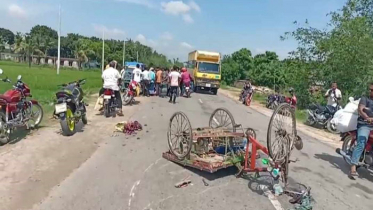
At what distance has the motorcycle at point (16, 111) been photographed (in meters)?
7.73

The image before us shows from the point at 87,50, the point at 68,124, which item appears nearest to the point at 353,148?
the point at 68,124

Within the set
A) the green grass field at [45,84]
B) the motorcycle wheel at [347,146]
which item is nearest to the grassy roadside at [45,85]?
the green grass field at [45,84]

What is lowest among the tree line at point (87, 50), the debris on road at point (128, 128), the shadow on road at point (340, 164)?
the shadow on road at point (340, 164)

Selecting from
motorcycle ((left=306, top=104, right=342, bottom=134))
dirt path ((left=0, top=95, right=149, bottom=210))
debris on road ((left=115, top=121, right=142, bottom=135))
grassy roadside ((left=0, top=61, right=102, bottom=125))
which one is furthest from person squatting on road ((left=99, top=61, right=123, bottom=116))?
motorcycle ((left=306, top=104, right=342, bottom=134))

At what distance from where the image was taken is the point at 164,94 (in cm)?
2362

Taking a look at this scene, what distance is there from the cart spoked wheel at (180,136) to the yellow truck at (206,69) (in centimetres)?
2100

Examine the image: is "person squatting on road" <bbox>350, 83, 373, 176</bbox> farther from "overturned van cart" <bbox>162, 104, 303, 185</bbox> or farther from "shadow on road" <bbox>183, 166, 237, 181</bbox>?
"shadow on road" <bbox>183, 166, 237, 181</bbox>

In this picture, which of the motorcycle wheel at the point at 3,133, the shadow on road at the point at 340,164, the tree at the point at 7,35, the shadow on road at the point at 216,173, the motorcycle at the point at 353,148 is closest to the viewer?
the shadow on road at the point at 216,173

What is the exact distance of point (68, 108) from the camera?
355 inches

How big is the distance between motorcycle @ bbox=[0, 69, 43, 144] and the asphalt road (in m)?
1.93

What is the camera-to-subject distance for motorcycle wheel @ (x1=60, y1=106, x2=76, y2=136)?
28.9ft

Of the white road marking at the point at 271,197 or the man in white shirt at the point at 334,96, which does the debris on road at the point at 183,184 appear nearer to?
the white road marking at the point at 271,197

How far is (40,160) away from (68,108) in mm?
2438

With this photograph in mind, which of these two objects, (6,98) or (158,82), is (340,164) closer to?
(6,98)
